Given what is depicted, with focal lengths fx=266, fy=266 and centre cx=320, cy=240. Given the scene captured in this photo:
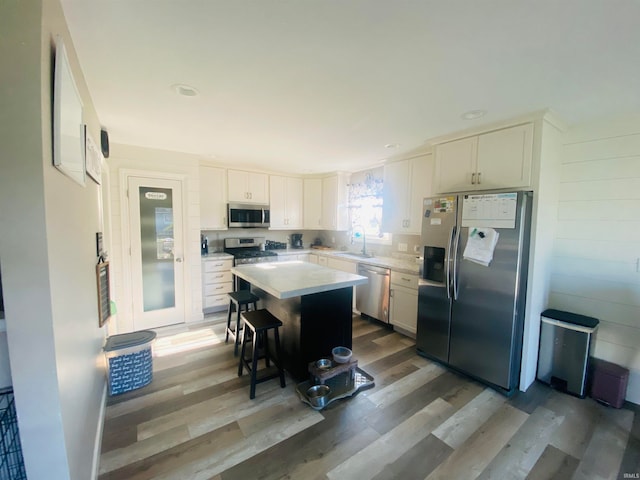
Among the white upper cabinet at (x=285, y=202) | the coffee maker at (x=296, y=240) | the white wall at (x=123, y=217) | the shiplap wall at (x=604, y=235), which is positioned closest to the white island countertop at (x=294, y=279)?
the white wall at (x=123, y=217)

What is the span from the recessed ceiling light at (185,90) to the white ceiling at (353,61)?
50mm

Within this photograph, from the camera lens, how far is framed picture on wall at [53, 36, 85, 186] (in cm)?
101

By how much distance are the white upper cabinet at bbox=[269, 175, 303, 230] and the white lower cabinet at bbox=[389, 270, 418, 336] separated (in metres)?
2.31

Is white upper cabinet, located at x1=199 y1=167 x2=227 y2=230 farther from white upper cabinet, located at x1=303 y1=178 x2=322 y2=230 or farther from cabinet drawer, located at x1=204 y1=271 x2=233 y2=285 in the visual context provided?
white upper cabinet, located at x1=303 y1=178 x2=322 y2=230

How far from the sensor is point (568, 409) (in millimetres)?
2176

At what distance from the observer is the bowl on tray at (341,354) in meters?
2.38

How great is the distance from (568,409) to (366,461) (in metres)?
1.81

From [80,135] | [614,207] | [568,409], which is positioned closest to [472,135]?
[614,207]

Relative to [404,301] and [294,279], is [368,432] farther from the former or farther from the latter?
[404,301]

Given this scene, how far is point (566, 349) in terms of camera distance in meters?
2.36

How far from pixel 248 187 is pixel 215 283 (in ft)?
5.46

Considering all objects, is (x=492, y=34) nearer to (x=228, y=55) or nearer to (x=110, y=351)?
(x=228, y=55)

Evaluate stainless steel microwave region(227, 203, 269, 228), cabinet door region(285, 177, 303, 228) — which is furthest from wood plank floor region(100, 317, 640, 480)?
cabinet door region(285, 177, 303, 228)

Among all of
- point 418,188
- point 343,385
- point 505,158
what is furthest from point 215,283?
point 505,158
